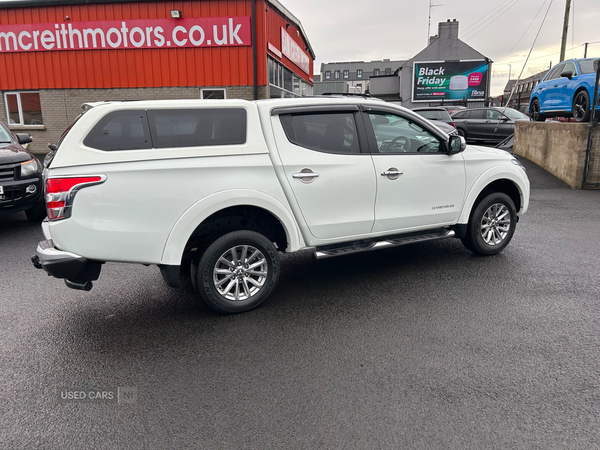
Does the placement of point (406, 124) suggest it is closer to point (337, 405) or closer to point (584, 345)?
point (584, 345)

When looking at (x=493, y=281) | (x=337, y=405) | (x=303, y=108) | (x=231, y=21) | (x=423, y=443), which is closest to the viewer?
(x=423, y=443)

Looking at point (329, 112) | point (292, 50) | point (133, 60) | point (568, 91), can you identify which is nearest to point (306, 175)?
point (329, 112)

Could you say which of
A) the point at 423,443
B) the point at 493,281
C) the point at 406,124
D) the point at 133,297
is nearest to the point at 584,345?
the point at 493,281

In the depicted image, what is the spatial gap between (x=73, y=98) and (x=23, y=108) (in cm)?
244

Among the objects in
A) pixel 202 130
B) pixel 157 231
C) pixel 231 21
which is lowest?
pixel 157 231

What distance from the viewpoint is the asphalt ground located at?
264cm

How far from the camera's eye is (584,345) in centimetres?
356

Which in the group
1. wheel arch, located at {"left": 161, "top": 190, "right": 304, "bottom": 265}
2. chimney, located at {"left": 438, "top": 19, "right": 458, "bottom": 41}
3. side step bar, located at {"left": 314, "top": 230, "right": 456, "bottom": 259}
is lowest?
side step bar, located at {"left": 314, "top": 230, "right": 456, "bottom": 259}

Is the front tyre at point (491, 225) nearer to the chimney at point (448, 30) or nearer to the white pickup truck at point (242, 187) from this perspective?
Answer: the white pickup truck at point (242, 187)

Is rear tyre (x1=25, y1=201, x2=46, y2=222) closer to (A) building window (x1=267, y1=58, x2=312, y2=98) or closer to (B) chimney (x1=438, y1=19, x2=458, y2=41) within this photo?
(A) building window (x1=267, y1=58, x2=312, y2=98)

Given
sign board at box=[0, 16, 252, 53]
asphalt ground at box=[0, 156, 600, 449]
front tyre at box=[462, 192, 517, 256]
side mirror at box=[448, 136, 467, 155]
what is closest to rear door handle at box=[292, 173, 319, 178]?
asphalt ground at box=[0, 156, 600, 449]

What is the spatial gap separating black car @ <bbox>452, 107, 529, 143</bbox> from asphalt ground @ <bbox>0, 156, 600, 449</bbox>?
13.5m

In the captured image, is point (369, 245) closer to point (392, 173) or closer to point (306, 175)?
point (392, 173)

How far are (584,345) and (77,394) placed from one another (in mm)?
3650
